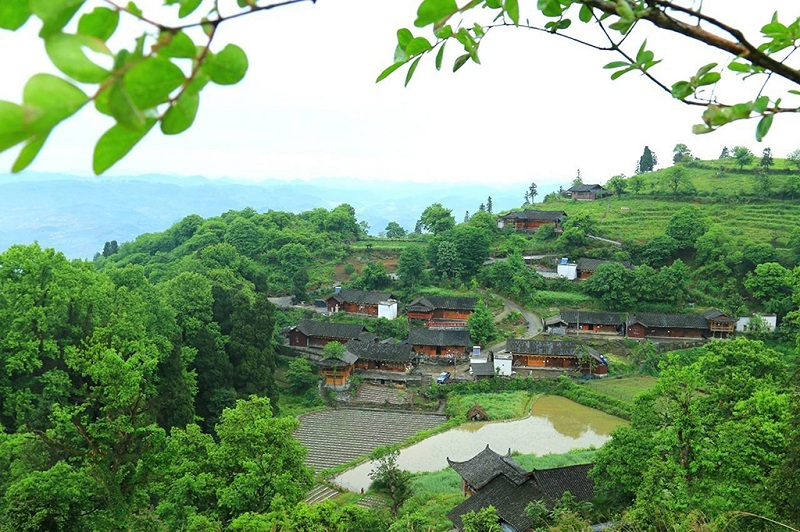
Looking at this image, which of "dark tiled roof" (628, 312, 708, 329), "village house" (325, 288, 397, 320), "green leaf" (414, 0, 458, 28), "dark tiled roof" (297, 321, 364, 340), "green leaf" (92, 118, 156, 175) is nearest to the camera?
"green leaf" (92, 118, 156, 175)

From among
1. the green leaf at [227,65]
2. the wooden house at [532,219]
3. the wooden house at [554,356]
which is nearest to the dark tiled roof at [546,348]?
the wooden house at [554,356]

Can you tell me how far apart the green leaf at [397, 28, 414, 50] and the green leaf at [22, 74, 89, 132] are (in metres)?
0.90

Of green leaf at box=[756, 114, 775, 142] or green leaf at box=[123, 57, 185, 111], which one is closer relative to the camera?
green leaf at box=[123, 57, 185, 111]

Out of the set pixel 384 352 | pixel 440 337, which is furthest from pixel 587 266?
pixel 384 352

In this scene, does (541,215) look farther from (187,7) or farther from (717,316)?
(187,7)

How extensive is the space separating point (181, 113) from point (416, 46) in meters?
0.73

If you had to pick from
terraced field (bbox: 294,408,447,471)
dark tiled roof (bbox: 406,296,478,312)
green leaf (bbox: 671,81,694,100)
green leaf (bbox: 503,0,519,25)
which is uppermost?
green leaf (bbox: 503,0,519,25)

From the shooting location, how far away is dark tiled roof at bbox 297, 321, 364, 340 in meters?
31.4

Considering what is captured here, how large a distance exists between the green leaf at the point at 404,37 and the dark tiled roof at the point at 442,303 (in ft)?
108

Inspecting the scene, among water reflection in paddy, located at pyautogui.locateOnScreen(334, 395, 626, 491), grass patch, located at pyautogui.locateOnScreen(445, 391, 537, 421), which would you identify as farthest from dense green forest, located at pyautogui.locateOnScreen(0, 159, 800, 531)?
water reflection in paddy, located at pyautogui.locateOnScreen(334, 395, 626, 491)

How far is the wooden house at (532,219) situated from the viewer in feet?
153

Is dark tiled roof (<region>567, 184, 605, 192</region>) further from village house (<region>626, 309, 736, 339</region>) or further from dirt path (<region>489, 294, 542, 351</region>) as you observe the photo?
village house (<region>626, 309, 736, 339</region>)

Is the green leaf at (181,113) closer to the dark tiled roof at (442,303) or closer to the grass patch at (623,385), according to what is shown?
the grass patch at (623,385)

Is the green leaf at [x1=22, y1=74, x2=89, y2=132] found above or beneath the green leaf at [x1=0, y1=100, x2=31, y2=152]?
above
